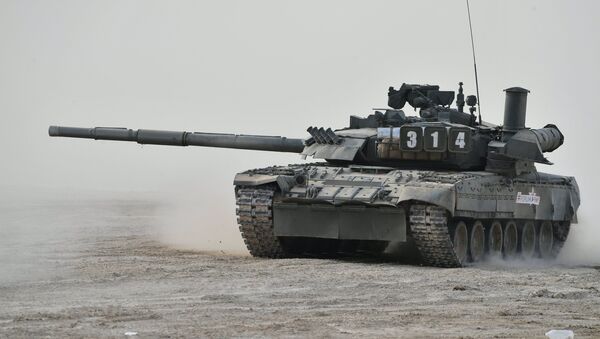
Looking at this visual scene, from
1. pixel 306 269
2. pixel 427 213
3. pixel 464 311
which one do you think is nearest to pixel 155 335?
pixel 464 311

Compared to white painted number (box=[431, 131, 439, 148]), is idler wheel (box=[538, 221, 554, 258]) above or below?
below

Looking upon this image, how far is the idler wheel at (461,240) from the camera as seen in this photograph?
2038cm

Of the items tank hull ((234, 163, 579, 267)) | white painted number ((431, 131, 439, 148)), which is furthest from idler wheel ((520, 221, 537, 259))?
white painted number ((431, 131, 439, 148))

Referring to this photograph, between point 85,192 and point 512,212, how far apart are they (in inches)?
837

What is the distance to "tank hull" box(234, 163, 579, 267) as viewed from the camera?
1950 cm

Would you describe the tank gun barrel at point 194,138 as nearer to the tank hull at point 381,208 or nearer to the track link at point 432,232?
the tank hull at point 381,208

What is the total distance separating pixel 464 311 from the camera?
1429 centimetres

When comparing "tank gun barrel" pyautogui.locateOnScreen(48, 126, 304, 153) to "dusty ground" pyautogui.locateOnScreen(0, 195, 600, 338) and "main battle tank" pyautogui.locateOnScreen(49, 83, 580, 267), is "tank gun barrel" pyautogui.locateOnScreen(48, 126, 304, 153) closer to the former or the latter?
"main battle tank" pyautogui.locateOnScreen(49, 83, 580, 267)

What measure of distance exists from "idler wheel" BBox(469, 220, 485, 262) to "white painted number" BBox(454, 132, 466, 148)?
1.22 metres

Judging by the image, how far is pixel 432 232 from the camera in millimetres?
19344

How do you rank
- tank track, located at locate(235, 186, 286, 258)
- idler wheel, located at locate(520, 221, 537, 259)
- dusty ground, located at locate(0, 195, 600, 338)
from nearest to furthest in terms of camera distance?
dusty ground, located at locate(0, 195, 600, 338) → tank track, located at locate(235, 186, 286, 258) → idler wheel, located at locate(520, 221, 537, 259)

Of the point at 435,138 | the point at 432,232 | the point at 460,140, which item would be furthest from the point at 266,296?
the point at 460,140

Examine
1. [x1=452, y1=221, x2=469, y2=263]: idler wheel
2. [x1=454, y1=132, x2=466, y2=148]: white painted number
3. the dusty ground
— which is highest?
[x1=454, y1=132, x2=466, y2=148]: white painted number

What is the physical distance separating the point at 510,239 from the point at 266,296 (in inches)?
333
